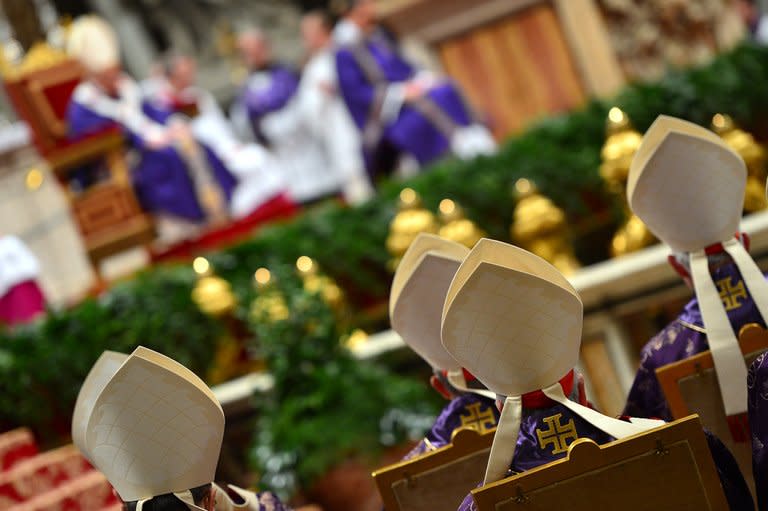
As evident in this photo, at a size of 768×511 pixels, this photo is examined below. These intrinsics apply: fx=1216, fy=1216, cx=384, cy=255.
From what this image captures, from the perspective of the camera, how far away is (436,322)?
2.54m

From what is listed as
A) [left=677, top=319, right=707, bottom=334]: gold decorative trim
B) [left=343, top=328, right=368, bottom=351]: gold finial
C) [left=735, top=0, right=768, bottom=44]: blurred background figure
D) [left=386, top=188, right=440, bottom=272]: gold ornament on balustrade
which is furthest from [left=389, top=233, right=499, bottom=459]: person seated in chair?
[left=735, top=0, right=768, bottom=44]: blurred background figure

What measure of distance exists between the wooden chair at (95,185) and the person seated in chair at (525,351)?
5910mm

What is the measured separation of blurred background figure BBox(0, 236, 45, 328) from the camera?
251 inches

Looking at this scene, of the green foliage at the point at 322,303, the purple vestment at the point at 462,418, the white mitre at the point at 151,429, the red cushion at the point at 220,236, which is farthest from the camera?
the red cushion at the point at 220,236

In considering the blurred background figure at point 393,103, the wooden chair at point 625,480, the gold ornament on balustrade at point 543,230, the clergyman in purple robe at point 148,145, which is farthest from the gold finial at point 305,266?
the clergyman in purple robe at point 148,145

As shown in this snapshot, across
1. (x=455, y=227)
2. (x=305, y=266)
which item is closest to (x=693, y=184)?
(x=455, y=227)

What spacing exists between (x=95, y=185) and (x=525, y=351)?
627cm

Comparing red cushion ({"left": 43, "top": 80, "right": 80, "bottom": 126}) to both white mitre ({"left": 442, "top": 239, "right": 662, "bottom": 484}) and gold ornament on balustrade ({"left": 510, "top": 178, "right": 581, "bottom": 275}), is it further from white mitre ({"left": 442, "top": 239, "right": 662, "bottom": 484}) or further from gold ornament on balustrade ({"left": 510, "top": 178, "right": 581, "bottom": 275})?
white mitre ({"left": 442, "top": 239, "right": 662, "bottom": 484})

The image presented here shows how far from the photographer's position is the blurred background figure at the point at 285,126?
973cm

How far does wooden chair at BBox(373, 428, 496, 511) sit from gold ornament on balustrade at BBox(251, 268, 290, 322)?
215cm

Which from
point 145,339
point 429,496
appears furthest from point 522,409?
point 145,339

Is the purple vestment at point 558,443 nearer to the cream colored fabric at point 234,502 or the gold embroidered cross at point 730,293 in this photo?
the gold embroidered cross at point 730,293

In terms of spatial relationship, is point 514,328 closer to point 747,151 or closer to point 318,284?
point 318,284

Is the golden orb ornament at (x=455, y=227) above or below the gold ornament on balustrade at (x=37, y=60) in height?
below
